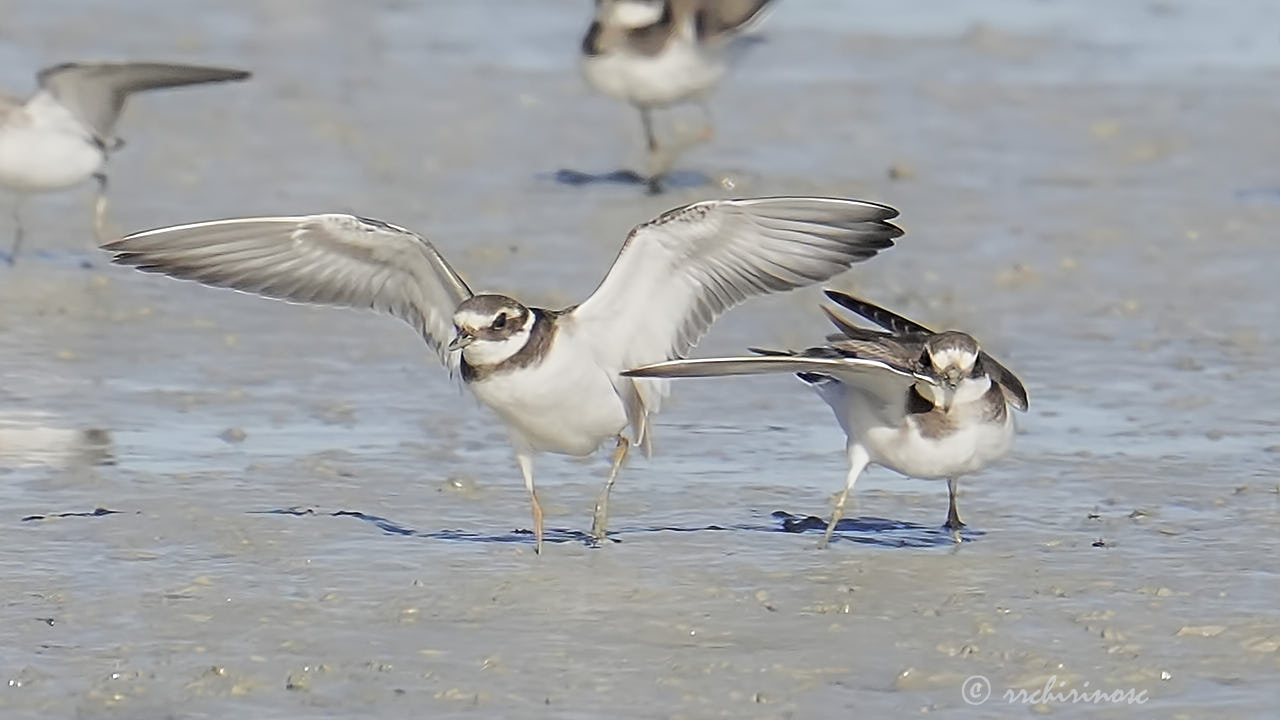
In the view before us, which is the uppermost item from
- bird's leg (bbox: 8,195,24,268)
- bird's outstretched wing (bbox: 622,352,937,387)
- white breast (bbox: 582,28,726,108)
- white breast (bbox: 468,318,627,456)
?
white breast (bbox: 582,28,726,108)

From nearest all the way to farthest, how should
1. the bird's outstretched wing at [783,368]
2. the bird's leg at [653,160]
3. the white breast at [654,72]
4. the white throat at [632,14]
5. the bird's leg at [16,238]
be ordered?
the bird's outstretched wing at [783,368] → the bird's leg at [16,238] → the bird's leg at [653,160] → the white breast at [654,72] → the white throat at [632,14]

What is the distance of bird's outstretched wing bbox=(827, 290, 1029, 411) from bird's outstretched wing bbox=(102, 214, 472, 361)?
1.32m

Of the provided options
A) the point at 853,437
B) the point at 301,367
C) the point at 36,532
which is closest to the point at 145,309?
the point at 301,367

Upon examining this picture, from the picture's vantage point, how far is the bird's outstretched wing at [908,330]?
26.2 ft

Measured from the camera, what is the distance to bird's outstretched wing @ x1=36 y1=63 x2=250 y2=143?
11.6 m

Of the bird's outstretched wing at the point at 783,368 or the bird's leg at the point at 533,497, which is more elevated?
the bird's outstretched wing at the point at 783,368

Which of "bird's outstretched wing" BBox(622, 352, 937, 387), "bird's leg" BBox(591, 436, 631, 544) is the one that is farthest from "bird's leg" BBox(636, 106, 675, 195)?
"bird's outstretched wing" BBox(622, 352, 937, 387)

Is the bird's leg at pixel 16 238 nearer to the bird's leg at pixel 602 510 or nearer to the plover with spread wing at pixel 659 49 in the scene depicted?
the plover with spread wing at pixel 659 49

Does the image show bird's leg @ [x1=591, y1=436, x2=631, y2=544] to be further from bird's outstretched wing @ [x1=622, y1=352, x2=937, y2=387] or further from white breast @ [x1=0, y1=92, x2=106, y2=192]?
white breast @ [x1=0, y1=92, x2=106, y2=192]

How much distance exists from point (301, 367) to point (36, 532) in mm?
2632

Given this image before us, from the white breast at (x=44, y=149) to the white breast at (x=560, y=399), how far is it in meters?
5.05

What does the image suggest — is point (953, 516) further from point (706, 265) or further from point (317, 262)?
point (317, 262)

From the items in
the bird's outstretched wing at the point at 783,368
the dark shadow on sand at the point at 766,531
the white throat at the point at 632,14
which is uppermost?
the white throat at the point at 632,14

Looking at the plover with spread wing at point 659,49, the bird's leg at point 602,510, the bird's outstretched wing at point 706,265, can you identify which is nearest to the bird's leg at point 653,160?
the plover with spread wing at point 659,49
